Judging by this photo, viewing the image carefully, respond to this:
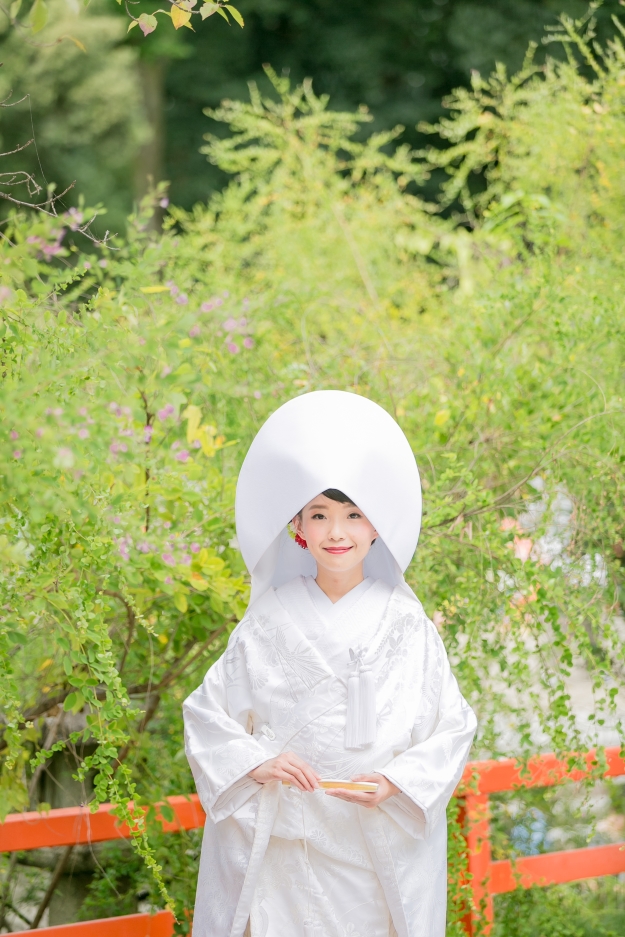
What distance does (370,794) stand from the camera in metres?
1.46

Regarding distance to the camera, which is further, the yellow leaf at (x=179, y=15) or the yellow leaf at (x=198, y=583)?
the yellow leaf at (x=198, y=583)

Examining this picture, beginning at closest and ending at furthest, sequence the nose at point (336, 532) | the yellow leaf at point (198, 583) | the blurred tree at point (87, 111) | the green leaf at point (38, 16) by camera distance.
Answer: the green leaf at point (38, 16)
the nose at point (336, 532)
the yellow leaf at point (198, 583)
the blurred tree at point (87, 111)

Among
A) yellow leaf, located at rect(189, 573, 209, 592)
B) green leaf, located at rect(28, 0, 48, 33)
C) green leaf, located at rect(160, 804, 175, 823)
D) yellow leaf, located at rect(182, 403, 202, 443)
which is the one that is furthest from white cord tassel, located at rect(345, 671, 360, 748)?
green leaf, located at rect(28, 0, 48, 33)

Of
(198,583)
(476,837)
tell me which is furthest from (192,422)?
(476,837)

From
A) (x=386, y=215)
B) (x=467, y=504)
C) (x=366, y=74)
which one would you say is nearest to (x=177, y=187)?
(x=366, y=74)

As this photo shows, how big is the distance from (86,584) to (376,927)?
28.1 inches

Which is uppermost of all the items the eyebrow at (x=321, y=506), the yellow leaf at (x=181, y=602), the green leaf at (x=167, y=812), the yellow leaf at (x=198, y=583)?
the eyebrow at (x=321, y=506)

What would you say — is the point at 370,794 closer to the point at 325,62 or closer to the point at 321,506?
the point at 321,506

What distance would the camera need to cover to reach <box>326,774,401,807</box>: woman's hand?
1.46 meters

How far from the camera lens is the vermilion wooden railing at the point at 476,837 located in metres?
1.98

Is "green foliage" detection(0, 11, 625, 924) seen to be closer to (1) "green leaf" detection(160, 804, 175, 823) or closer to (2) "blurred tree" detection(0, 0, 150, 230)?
(1) "green leaf" detection(160, 804, 175, 823)

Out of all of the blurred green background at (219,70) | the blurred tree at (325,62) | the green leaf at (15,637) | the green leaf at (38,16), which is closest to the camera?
the green leaf at (38,16)

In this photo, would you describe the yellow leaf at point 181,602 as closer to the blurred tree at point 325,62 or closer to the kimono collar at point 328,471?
the kimono collar at point 328,471

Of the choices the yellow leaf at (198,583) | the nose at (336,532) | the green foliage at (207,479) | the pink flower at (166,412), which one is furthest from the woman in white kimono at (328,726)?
the pink flower at (166,412)
